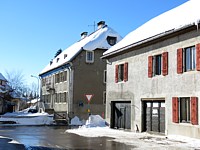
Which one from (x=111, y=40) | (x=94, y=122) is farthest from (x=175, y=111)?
(x=111, y=40)

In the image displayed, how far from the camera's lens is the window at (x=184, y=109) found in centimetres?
1805

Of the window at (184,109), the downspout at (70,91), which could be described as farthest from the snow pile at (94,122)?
the window at (184,109)

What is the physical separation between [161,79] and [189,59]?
273 cm

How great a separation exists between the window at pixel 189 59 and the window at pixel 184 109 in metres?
1.75

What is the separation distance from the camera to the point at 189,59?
62.8ft

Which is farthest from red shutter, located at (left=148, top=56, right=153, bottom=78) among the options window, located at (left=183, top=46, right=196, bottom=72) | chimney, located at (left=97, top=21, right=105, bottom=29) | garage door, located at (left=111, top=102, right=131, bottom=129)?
chimney, located at (left=97, top=21, right=105, bottom=29)

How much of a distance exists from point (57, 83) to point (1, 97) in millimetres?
20933

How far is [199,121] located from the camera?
1770 centimetres

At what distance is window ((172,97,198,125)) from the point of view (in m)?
18.0

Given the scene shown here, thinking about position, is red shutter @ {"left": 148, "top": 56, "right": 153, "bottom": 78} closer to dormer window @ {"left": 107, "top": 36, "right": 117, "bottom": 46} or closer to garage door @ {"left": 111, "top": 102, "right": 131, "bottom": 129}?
garage door @ {"left": 111, "top": 102, "right": 131, "bottom": 129}

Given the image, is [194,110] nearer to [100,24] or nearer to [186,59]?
[186,59]

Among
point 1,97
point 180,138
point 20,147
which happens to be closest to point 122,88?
point 180,138

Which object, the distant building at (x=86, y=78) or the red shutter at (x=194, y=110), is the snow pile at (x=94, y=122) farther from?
the red shutter at (x=194, y=110)

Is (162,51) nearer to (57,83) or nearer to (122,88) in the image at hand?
(122,88)
